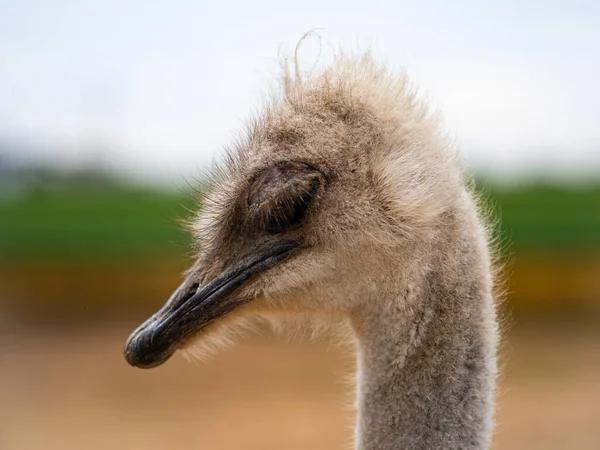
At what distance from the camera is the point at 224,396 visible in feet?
39.0

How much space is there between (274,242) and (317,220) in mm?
148

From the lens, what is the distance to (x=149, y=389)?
39.2 feet

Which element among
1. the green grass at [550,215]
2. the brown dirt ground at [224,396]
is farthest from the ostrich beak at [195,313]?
the green grass at [550,215]

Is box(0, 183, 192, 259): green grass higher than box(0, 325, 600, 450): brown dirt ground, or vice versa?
box(0, 183, 192, 259): green grass

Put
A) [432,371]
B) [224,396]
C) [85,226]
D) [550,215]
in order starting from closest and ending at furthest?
[432,371], [224,396], [550,215], [85,226]

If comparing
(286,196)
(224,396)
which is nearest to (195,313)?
(286,196)

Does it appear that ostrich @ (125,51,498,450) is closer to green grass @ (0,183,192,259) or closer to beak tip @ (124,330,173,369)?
beak tip @ (124,330,173,369)

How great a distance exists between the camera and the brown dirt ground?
9.86 m

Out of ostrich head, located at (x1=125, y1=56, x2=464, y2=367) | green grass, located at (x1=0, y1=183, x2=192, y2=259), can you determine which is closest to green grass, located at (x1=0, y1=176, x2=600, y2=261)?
green grass, located at (x1=0, y1=183, x2=192, y2=259)

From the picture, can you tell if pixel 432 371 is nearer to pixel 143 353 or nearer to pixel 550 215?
pixel 143 353

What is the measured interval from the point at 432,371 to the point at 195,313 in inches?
29.3

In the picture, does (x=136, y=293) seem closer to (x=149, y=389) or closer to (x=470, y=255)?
(x=149, y=389)

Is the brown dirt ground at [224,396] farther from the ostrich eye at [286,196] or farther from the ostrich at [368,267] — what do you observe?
the ostrich eye at [286,196]

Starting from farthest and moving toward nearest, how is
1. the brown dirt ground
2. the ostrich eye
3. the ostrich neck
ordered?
the brown dirt ground, the ostrich eye, the ostrich neck
